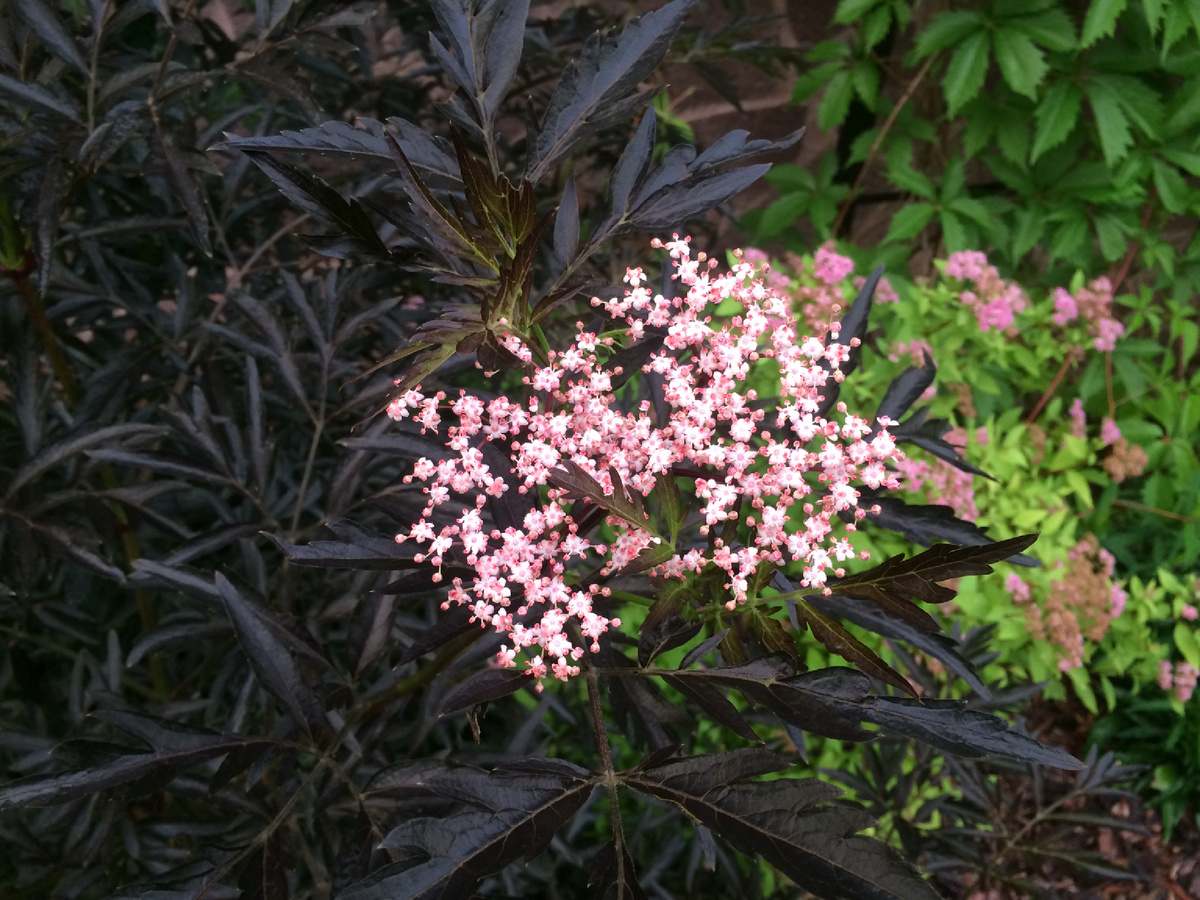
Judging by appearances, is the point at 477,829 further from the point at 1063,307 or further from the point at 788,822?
the point at 1063,307

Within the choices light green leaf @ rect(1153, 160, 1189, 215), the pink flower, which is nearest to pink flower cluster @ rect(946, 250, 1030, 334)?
the pink flower

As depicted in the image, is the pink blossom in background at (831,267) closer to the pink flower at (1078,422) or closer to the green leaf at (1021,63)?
the green leaf at (1021,63)

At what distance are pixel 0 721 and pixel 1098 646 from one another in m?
2.08

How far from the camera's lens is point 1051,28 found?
5.84 ft

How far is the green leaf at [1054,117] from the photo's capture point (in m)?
1.87

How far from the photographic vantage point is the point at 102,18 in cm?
83

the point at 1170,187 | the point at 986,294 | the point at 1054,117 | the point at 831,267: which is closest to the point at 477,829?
the point at 831,267

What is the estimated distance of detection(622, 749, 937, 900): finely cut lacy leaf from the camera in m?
0.49

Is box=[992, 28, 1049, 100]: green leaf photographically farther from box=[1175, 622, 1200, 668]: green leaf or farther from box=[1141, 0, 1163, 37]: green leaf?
box=[1175, 622, 1200, 668]: green leaf

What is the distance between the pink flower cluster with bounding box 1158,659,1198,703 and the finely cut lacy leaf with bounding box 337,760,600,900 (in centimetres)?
170

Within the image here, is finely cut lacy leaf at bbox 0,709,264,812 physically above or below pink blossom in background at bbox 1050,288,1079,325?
above

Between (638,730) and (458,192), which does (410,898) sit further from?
(458,192)

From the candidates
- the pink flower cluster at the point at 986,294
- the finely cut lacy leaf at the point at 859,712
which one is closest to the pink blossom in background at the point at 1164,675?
the pink flower cluster at the point at 986,294

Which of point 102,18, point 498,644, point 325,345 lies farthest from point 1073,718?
point 102,18
